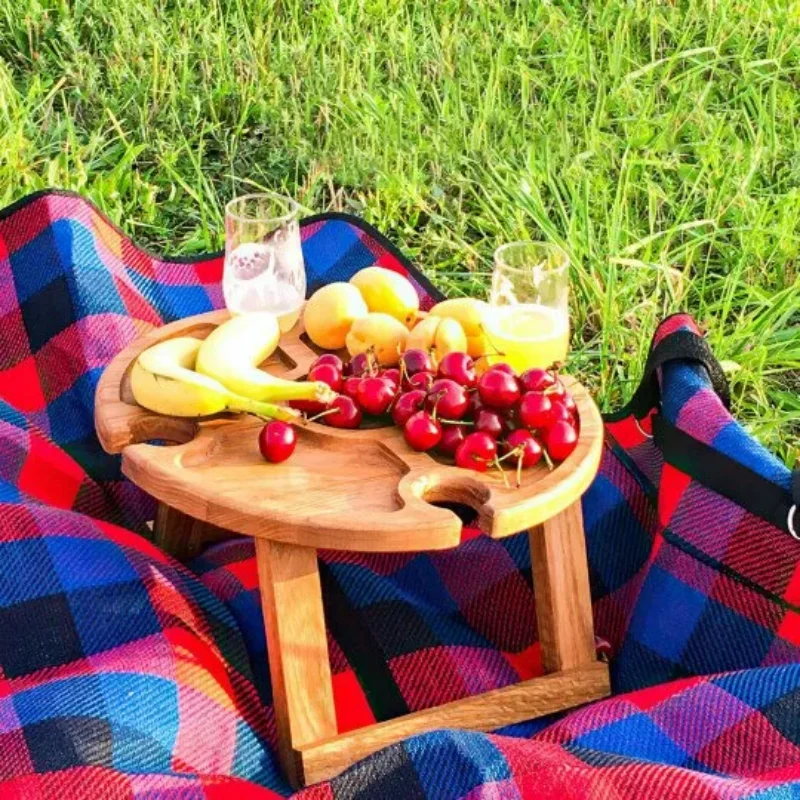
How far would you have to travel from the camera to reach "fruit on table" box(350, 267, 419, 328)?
2.08 metres

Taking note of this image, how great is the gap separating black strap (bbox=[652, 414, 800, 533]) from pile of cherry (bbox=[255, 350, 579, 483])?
0.70ft

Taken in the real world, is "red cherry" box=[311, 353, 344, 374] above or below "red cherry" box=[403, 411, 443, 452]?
above

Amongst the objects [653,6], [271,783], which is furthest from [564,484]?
[653,6]

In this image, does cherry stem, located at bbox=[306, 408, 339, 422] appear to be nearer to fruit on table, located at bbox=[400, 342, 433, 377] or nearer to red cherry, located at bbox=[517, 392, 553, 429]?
fruit on table, located at bbox=[400, 342, 433, 377]

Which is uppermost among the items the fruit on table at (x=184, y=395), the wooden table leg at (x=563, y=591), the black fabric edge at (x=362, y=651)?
the fruit on table at (x=184, y=395)

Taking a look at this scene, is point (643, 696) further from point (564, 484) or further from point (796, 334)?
point (796, 334)

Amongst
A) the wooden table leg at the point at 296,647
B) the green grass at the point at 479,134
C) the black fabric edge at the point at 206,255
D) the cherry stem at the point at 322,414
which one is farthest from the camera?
the green grass at the point at 479,134

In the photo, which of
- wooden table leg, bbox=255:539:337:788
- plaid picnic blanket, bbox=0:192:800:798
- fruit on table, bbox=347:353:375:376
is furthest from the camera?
fruit on table, bbox=347:353:375:376

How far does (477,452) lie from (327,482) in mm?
203

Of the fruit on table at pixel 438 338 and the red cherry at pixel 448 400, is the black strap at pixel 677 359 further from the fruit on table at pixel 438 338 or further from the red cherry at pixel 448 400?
Answer: the red cherry at pixel 448 400

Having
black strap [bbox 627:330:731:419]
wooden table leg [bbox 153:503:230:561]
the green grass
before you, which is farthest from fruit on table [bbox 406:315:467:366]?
the green grass

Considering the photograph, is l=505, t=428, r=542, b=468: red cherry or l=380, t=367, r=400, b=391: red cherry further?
l=380, t=367, r=400, b=391: red cherry

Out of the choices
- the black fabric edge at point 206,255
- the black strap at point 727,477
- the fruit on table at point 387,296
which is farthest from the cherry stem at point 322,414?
the black fabric edge at point 206,255

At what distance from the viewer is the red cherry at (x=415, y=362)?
187 centimetres
